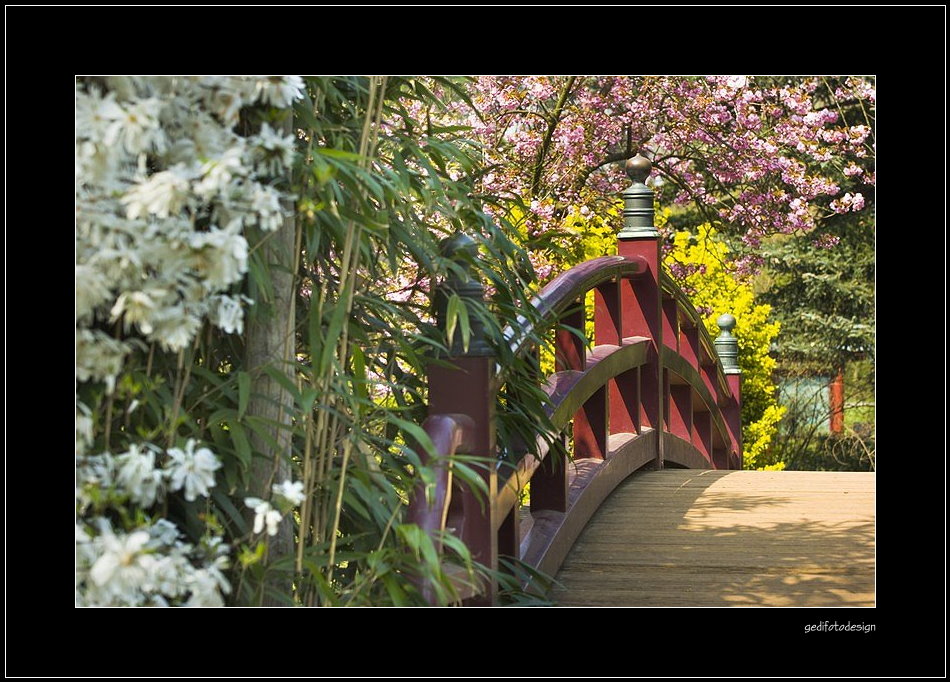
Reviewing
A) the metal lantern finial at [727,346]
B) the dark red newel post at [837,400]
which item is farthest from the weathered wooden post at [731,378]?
the dark red newel post at [837,400]

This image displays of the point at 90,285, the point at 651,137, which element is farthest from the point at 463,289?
the point at 651,137

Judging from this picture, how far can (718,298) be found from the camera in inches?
323

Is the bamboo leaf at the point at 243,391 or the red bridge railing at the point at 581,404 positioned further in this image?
the red bridge railing at the point at 581,404

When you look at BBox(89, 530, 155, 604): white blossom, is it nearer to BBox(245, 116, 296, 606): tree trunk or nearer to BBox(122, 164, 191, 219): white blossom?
BBox(245, 116, 296, 606): tree trunk

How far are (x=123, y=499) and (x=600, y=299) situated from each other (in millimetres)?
2457

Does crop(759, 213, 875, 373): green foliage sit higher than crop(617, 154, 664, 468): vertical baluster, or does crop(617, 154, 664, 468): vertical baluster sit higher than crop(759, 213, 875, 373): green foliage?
crop(759, 213, 875, 373): green foliage

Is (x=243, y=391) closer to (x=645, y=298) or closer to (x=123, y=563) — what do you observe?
(x=123, y=563)

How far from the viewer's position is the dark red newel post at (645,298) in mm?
4410

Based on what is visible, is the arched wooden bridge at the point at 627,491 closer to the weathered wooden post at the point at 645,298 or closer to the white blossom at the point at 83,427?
the weathered wooden post at the point at 645,298

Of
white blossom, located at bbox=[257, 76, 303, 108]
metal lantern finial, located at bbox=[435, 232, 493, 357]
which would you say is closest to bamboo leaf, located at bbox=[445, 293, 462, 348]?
metal lantern finial, located at bbox=[435, 232, 493, 357]

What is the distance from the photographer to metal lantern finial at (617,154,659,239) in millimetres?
4395

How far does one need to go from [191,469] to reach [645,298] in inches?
114

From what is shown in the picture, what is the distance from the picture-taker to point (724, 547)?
127 inches

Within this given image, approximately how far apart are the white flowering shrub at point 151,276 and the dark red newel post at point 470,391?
59 centimetres
